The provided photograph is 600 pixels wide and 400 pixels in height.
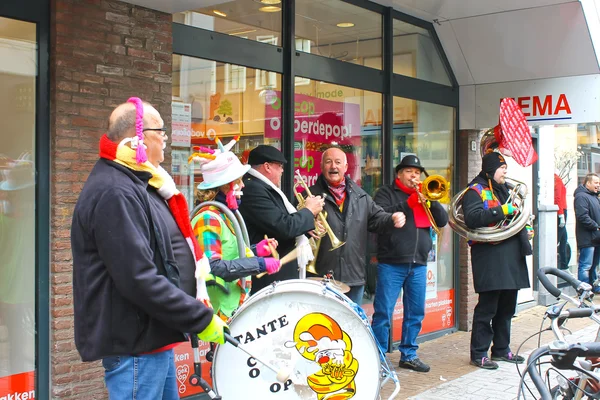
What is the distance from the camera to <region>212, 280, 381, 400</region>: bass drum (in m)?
3.80

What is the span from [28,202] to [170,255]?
1.86 metres

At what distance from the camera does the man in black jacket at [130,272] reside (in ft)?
9.04

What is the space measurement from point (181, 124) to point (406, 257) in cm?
232

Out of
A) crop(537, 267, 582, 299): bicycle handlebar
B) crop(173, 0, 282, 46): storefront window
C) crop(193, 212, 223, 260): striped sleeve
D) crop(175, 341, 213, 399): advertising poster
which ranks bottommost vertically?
crop(175, 341, 213, 399): advertising poster

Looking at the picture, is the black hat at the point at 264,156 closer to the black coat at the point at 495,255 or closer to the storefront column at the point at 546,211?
the black coat at the point at 495,255

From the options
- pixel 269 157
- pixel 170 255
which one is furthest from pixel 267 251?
pixel 170 255

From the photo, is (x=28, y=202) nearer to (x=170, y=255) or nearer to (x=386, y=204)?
(x=170, y=255)

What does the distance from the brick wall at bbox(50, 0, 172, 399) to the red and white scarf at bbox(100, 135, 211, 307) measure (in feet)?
4.82

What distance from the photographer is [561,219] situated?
39.4 feet

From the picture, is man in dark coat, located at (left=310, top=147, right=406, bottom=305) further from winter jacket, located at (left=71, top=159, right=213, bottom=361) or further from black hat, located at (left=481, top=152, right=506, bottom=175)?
winter jacket, located at (left=71, top=159, right=213, bottom=361)

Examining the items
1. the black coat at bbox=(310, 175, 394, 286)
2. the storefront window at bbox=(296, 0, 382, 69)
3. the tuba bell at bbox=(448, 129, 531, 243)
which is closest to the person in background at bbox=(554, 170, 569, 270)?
the tuba bell at bbox=(448, 129, 531, 243)

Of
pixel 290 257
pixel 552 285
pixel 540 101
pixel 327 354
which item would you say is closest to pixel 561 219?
pixel 540 101

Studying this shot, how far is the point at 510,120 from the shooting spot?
7.14 metres

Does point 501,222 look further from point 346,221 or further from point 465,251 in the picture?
point 465,251
